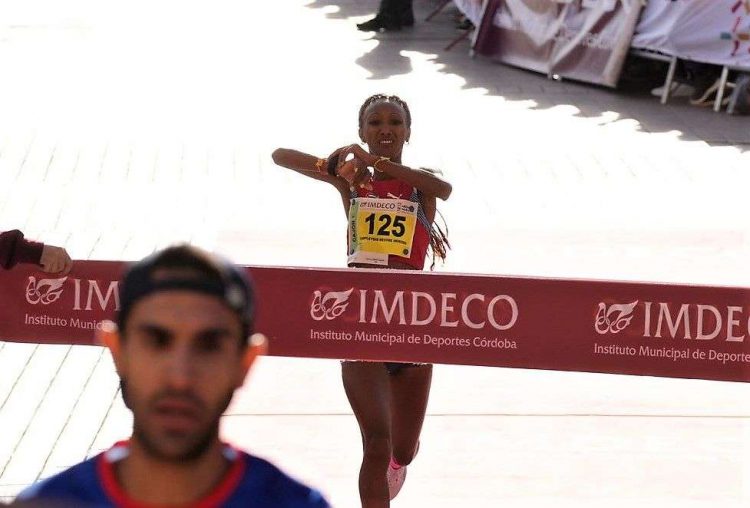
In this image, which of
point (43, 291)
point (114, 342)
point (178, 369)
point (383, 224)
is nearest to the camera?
point (178, 369)

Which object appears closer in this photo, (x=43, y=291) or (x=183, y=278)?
(x=183, y=278)

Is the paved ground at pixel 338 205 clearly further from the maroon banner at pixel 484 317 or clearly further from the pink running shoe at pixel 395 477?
the maroon banner at pixel 484 317

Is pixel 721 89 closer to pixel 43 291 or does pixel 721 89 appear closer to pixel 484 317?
pixel 484 317

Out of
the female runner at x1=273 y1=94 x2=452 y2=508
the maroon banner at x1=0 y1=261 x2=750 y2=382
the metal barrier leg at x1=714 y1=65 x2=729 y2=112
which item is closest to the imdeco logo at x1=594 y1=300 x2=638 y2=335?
the maroon banner at x1=0 y1=261 x2=750 y2=382

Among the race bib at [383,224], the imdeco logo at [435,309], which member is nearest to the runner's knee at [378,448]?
the imdeco logo at [435,309]

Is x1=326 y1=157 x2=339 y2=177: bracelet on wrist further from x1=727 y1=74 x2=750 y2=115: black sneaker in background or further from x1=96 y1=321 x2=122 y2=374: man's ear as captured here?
x1=727 y1=74 x2=750 y2=115: black sneaker in background

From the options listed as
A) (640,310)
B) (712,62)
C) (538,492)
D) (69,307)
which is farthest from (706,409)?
(712,62)

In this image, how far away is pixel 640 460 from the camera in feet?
25.6

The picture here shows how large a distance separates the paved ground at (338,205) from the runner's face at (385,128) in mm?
1878

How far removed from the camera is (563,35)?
62.0 ft

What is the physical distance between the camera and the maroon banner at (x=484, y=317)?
6543 mm

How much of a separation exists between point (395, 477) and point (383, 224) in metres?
1.26

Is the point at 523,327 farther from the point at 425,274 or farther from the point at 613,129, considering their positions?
the point at 613,129

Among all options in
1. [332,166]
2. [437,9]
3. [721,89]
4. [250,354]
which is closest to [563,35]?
[721,89]
